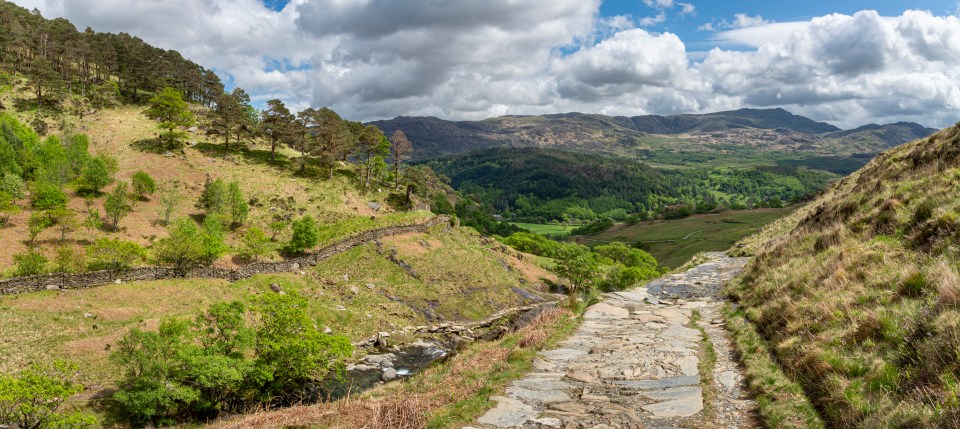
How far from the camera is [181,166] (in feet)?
260

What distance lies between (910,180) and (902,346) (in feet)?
52.2

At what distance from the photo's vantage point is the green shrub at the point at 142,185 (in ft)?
208

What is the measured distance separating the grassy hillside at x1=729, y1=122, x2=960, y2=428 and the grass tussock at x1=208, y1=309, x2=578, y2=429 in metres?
7.65

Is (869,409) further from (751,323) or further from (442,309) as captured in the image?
(442,309)

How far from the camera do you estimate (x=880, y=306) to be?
11.7 meters

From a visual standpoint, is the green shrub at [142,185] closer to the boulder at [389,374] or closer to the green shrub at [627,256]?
the boulder at [389,374]

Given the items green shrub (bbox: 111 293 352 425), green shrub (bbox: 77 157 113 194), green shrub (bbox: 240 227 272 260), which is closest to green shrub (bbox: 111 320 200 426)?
green shrub (bbox: 111 293 352 425)

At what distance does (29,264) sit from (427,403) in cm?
4682

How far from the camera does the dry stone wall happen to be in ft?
127

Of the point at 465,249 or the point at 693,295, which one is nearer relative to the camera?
the point at 693,295

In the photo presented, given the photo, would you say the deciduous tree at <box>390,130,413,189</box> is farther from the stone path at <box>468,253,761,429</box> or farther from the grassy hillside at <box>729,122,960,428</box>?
the grassy hillside at <box>729,122,960,428</box>

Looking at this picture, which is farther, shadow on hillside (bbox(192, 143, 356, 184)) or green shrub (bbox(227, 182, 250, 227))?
shadow on hillside (bbox(192, 143, 356, 184))

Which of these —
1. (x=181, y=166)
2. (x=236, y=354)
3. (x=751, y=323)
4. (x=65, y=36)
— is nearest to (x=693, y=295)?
(x=751, y=323)

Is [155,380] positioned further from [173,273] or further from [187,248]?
[187,248]
